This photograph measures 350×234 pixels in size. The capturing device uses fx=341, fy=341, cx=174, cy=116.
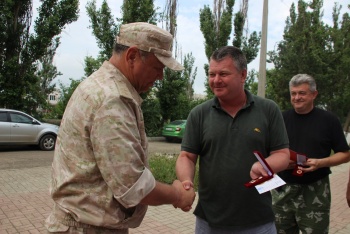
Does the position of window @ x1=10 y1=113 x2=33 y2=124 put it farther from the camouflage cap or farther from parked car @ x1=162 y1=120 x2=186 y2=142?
the camouflage cap

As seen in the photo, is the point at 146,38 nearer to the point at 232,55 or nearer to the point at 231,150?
the point at 232,55

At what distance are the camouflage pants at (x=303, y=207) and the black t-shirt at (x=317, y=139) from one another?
0.08 meters

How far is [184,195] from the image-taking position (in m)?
2.08

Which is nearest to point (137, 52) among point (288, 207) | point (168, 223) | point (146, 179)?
point (146, 179)

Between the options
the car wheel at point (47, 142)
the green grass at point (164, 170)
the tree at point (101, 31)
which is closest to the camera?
the green grass at point (164, 170)

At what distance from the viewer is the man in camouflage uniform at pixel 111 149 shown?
1600 millimetres

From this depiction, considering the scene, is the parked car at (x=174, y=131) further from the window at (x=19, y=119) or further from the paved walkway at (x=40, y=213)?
the paved walkway at (x=40, y=213)

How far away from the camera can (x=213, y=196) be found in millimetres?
2396

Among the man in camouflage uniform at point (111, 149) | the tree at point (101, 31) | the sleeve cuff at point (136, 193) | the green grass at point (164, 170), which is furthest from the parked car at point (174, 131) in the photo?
the sleeve cuff at point (136, 193)

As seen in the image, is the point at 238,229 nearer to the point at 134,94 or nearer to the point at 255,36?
the point at 134,94

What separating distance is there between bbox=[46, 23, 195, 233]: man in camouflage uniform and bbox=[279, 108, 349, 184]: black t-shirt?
1.80 meters

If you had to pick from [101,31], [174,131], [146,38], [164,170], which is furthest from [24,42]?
[146,38]

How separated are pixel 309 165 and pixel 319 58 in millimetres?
17543

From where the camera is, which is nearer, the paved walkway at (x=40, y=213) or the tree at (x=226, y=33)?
the paved walkway at (x=40, y=213)
